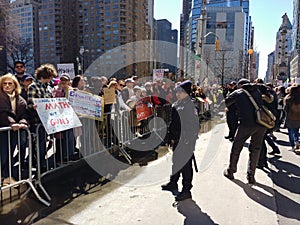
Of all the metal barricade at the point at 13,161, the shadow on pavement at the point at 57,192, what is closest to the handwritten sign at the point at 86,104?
the shadow on pavement at the point at 57,192

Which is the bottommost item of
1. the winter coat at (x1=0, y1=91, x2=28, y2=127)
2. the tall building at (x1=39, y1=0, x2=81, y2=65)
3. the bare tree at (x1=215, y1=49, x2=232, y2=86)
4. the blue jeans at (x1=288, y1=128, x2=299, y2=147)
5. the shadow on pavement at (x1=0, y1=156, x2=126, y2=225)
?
the shadow on pavement at (x1=0, y1=156, x2=126, y2=225)

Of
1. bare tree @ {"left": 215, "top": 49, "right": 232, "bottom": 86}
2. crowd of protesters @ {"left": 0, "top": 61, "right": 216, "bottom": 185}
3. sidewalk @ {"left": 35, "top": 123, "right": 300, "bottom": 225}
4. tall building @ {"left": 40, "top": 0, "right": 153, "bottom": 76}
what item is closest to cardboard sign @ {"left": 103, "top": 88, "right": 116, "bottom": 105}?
crowd of protesters @ {"left": 0, "top": 61, "right": 216, "bottom": 185}

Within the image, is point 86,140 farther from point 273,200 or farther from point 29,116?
point 273,200

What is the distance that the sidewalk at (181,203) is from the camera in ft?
13.1

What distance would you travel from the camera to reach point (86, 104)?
19.7 ft

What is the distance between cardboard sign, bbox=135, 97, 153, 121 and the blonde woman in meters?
3.58

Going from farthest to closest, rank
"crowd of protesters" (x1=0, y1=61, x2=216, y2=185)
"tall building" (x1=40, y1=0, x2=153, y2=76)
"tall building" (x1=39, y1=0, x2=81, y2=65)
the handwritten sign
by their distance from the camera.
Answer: "tall building" (x1=39, y1=0, x2=81, y2=65), "tall building" (x1=40, y1=0, x2=153, y2=76), the handwritten sign, "crowd of protesters" (x1=0, y1=61, x2=216, y2=185)

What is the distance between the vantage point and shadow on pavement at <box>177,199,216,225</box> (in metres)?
3.94

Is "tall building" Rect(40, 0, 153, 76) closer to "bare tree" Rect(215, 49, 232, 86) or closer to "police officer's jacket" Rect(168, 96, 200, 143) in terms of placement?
"bare tree" Rect(215, 49, 232, 86)

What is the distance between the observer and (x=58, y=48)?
122 metres

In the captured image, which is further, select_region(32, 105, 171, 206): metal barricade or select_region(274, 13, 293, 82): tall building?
select_region(274, 13, 293, 82): tall building

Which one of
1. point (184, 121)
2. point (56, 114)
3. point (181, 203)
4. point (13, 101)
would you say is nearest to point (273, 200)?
point (181, 203)

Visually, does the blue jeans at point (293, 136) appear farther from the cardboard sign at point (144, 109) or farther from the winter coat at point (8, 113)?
the winter coat at point (8, 113)

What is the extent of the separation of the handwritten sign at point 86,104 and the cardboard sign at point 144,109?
1.87 metres
